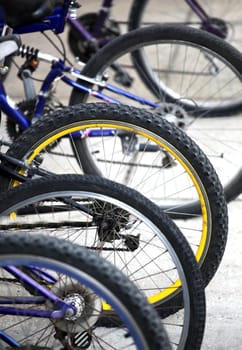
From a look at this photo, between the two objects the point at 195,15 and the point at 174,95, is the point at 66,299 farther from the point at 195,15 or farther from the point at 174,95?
the point at 195,15

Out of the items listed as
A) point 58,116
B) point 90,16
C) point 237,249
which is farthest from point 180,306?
point 90,16

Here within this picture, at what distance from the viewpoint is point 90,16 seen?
4.17 meters

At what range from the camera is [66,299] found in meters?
2.06

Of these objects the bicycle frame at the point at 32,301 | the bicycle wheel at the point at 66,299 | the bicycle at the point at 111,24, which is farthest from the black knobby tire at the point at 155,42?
the bicycle frame at the point at 32,301

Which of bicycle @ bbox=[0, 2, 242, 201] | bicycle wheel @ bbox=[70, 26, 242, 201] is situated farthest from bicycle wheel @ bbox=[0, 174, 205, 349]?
bicycle wheel @ bbox=[70, 26, 242, 201]

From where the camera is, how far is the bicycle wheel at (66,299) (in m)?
1.70

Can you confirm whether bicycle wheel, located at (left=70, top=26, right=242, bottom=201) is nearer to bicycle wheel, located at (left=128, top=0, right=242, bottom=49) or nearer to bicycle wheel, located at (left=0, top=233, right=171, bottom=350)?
bicycle wheel, located at (left=128, top=0, right=242, bottom=49)

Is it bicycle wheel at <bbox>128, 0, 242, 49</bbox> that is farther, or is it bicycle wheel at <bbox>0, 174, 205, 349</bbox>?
bicycle wheel at <bbox>128, 0, 242, 49</bbox>

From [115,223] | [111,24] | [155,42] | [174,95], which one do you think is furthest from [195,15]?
[115,223]

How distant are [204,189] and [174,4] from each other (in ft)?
10.4

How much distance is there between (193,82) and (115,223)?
222 cm

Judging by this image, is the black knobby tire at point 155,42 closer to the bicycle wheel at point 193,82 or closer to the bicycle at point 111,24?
the bicycle wheel at point 193,82

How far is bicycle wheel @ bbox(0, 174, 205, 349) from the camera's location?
205cm

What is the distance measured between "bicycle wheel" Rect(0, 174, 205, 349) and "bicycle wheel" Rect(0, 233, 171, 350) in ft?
0.58
